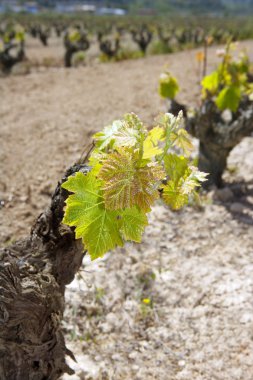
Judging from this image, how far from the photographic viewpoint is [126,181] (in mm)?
1213

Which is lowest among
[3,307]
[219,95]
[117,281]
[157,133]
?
[117,281]

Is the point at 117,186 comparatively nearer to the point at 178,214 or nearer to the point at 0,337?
the point at 0,337

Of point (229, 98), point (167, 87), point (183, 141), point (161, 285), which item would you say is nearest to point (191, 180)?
point (183, 141)

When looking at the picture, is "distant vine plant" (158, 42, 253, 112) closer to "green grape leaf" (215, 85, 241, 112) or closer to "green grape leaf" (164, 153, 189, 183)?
"green grape leaf" (215, 85, 241, 112)

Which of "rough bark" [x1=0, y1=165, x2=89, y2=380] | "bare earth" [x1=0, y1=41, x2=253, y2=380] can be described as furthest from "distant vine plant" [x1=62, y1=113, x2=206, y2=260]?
"bare earth" [x1=0, y1=41, x2=253, y2=380]

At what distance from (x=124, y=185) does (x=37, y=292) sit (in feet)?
2.46

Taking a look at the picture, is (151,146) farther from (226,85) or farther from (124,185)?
(226,85)

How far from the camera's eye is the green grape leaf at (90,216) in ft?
4.19

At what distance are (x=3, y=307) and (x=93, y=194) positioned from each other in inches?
26.9

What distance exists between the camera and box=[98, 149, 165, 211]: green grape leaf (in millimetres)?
1206

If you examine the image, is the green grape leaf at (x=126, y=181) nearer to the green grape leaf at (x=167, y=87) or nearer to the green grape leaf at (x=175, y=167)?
the green grape leaf at (x=175, y=167)

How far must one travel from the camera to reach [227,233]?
3.51 m

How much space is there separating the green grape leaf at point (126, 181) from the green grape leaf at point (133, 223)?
3.9 inches

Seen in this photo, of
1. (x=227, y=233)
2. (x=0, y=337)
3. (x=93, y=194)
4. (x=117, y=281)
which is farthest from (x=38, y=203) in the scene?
(x=93, y=194)
